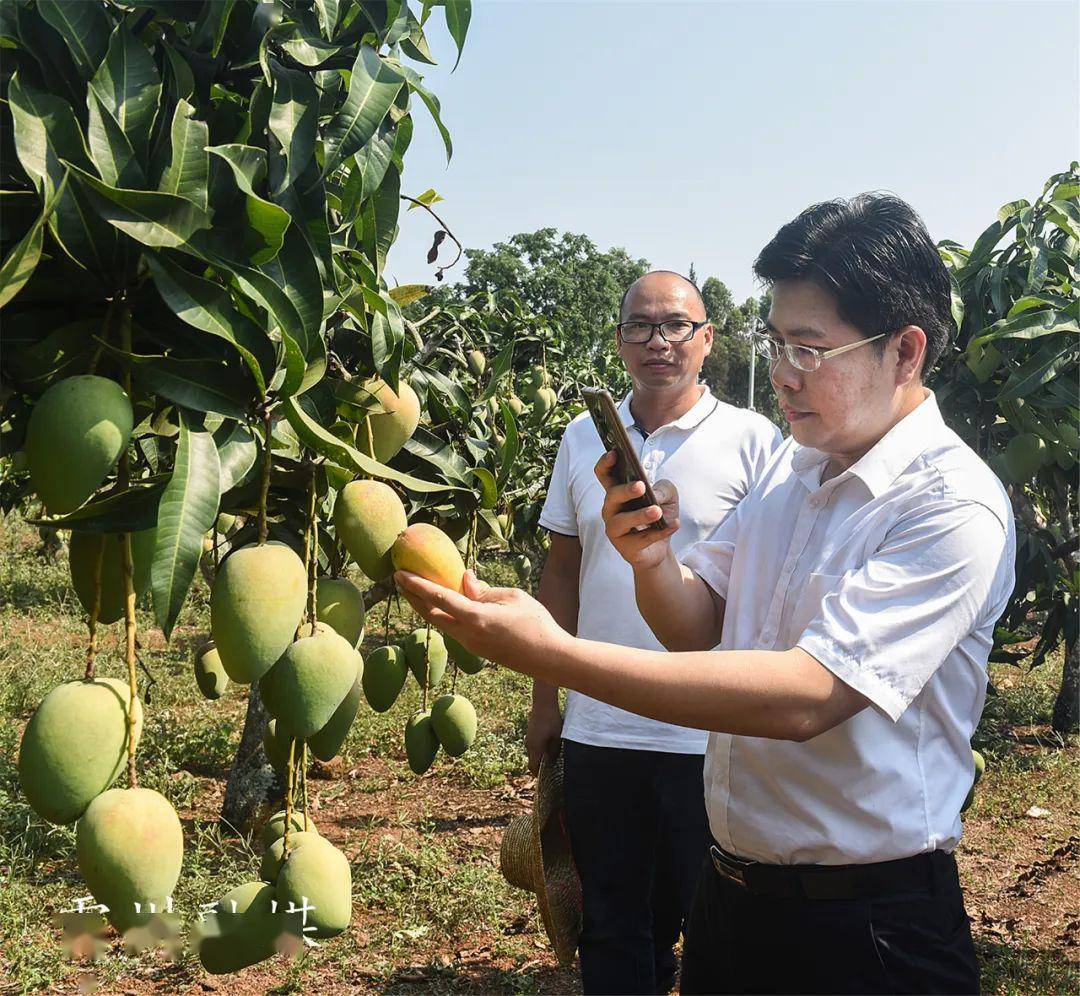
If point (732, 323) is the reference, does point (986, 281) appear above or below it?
below

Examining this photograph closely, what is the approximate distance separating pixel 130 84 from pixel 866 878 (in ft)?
4.02

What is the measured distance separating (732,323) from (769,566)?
40269mm

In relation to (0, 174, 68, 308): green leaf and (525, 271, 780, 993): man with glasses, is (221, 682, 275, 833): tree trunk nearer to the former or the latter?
(525, 271, 780, 993): man with glasses

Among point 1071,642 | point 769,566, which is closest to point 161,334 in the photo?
point 769,566

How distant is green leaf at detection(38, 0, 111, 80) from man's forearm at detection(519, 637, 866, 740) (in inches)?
29.2

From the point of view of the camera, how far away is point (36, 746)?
924mm

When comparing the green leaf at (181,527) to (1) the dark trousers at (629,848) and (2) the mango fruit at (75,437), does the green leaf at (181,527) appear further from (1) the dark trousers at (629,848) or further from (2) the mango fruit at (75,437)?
(1) the dark trousers at (629,848)

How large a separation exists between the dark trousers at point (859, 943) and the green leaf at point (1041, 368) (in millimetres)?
2454

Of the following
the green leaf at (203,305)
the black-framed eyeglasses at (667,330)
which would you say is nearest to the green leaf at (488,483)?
the green leaf at (203,305)

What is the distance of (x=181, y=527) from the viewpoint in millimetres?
875

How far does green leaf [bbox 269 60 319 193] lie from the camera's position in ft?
3.28

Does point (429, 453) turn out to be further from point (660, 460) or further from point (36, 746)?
point (660, 460)

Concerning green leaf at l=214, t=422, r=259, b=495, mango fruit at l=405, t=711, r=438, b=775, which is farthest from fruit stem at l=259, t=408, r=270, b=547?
mango fruit at l=405, t=711, r=438, b=775

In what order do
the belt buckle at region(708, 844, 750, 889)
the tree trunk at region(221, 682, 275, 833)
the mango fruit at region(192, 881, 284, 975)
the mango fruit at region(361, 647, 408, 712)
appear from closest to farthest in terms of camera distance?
the mango fruit at region(192, 881, 284, 975), the belt buckle at region(708, 844, 750, 889), the mango fruit at region(361, 647, 408, 712), the tree trunk at region(221, 682, 275, 833)
